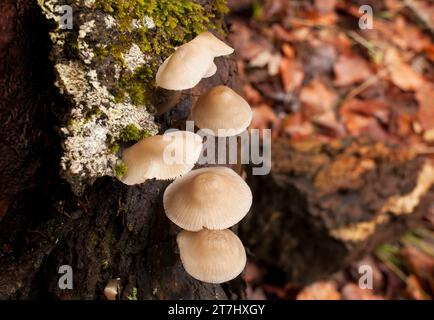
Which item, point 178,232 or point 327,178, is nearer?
point 178,232

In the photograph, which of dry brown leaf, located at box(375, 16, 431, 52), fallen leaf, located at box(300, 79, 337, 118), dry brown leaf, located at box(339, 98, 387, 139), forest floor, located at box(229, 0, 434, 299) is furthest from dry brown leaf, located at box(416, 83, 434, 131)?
fallen leaf, located at box(300, 79, 337, 118)

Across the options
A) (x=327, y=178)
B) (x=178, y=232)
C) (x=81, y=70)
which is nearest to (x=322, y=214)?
(x=327, y=178)

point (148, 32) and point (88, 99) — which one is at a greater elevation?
point (148, 32)

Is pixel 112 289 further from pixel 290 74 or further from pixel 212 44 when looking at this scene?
pixel 290 74

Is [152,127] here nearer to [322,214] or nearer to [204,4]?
[204,4]

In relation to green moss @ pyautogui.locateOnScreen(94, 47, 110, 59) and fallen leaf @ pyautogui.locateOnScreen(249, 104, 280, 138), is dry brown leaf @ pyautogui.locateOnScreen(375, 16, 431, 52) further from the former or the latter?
green moss @ pyautogui.locateOnScreen(94, 47, 110, 59)

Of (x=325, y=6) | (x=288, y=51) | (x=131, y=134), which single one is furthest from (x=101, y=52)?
(x=325, y=6)
